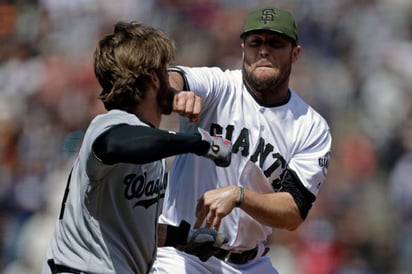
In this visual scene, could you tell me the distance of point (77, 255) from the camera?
365 centimetres

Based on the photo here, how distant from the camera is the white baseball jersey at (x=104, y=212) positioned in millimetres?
3580

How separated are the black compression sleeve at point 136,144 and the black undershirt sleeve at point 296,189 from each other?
1.59 metres

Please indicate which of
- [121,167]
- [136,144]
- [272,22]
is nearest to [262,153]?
[272,22]

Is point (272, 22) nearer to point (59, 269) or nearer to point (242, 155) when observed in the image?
point (242, 155)

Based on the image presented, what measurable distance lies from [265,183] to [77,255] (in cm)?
167

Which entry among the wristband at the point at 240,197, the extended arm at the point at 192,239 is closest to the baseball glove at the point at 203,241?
the extended arm at the point at 192,239

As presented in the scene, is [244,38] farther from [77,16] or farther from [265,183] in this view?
[77,16]

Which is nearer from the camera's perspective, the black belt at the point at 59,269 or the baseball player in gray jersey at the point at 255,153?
the black belt at the point at 59,269

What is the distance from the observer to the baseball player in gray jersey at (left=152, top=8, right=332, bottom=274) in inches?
194

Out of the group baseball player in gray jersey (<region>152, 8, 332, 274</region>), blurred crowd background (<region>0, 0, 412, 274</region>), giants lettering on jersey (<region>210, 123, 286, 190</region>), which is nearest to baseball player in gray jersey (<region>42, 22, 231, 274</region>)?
baseball player in gray jersey (<region>152, 8, 332, 274</region>)

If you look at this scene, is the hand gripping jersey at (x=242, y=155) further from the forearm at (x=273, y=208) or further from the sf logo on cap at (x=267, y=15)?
the sf logo on cap at (x=267, y=15)

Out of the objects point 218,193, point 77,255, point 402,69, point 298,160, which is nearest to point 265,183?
point 298,160

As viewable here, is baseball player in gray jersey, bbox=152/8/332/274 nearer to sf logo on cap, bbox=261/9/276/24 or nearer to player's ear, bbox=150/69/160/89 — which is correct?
sf logo on cap, bbox=261/9/276/24

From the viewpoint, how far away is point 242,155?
497 cm
